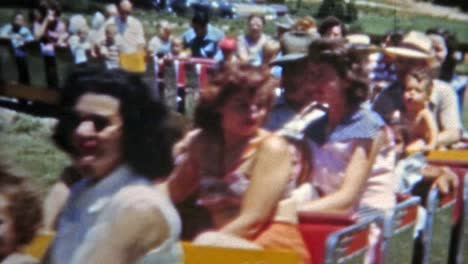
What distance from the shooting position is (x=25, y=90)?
283 centimetres

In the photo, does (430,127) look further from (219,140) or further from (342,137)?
(219,140)

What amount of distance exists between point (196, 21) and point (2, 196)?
77cm

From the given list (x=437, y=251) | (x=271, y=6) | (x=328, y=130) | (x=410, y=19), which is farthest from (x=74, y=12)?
(x=437, y=251)

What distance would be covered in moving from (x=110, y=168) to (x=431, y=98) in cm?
193

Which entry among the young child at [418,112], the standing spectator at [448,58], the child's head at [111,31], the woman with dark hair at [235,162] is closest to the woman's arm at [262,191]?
the woman with dark hair at [235,162]

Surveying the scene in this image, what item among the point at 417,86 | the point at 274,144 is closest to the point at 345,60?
the point at 274,144

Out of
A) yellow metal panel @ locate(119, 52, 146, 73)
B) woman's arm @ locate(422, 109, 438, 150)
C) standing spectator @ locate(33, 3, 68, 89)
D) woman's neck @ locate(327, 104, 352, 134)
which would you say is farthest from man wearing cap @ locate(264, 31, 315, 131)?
woman's arm @ locate(422, 109, 438, 150)

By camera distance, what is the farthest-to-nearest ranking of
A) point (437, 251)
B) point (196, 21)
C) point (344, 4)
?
point (437, 251) < point (344, 4) < point (196, 21)

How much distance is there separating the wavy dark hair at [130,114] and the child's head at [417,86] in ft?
5.12

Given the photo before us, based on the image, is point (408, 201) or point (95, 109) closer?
point (95, 109)

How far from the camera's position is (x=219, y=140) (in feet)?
10.2

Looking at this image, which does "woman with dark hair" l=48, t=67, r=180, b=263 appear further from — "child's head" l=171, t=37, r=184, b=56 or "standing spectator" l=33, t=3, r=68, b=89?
"child's head" l=171, t=37, r=184, b=56

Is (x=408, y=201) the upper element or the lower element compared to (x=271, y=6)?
lower

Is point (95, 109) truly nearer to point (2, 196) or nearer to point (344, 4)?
point (2, 196)
